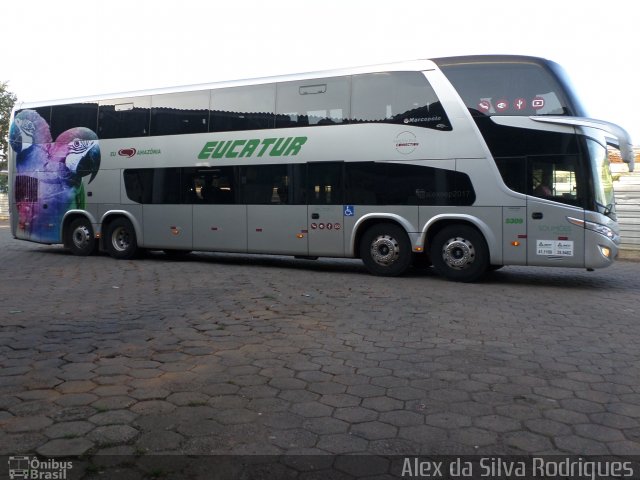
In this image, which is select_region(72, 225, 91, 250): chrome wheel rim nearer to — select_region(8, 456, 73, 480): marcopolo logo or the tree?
select_region(8, 456, 73, 480): marcopolo logo

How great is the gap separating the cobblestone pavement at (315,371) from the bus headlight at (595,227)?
105 cm

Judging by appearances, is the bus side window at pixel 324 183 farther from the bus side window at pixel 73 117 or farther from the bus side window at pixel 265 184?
the bus side window at pixel 73 117

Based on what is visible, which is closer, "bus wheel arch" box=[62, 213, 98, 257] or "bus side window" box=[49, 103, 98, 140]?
"bus side window" box=[49, 103, 98, 140]

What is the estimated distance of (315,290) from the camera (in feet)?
31.5

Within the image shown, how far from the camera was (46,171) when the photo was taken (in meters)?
15.7

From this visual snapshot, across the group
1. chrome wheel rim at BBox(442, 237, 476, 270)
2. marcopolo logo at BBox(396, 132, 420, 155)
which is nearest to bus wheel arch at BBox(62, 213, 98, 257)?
marcopolo logo at BBox(396, 132, 420, 155)

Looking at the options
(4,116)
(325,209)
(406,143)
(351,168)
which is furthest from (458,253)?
(4,116)

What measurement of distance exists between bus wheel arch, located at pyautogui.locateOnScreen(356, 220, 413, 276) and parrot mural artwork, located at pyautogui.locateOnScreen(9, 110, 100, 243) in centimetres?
742

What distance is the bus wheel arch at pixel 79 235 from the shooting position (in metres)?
15.4

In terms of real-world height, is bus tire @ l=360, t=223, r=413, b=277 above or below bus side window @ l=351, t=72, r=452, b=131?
below

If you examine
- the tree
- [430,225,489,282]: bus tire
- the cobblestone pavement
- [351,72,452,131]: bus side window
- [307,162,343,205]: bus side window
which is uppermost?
the tree

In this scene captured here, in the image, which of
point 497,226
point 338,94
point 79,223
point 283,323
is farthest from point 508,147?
point 79,223

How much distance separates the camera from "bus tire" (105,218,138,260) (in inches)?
580

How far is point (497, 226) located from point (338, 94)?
400 cm
